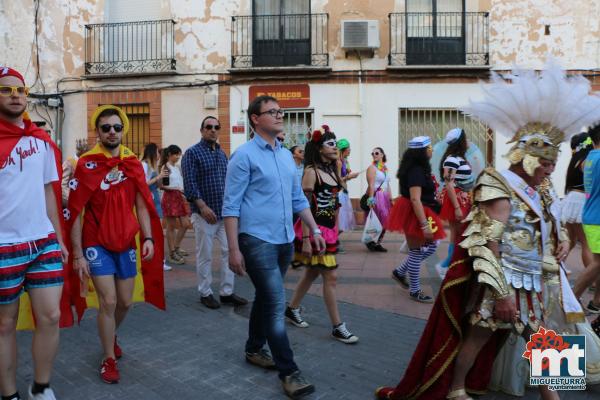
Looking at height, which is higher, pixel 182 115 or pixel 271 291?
pixel 182 115

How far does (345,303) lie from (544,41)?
39.4 ft

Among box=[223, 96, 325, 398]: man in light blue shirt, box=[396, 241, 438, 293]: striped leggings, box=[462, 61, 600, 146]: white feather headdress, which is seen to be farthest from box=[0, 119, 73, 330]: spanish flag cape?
box=[396, 241, 438, 293]: striped leggings

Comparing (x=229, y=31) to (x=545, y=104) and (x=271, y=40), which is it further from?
(x=545, y=104)

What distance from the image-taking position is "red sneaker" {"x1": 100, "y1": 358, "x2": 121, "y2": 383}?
3.96 meters

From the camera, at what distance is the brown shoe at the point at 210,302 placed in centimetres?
601

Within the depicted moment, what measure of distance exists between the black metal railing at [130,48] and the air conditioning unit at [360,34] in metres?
4.92

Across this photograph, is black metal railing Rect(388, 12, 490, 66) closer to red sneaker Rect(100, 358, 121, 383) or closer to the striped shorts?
red sneaker Rect(100, 358, 121, 383)

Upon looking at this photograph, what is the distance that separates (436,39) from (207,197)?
11487mm

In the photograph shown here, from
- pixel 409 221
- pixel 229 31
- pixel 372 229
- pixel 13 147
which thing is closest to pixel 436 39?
pixel 229 31

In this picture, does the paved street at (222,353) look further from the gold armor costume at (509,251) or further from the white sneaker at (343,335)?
the gold armor costume at (509,251)

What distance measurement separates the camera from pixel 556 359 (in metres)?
3.51

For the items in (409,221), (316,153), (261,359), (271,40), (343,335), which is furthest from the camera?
(271,40)

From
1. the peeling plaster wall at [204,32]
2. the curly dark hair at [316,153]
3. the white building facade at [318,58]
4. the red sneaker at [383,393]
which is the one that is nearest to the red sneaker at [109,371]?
the red sneaker at [383,393]

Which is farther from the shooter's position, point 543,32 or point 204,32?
point 204,32
